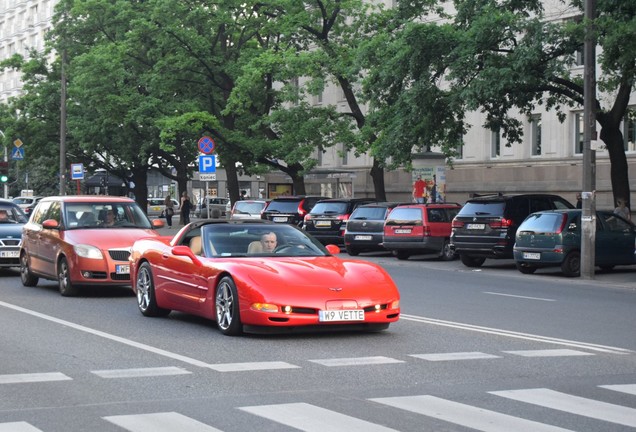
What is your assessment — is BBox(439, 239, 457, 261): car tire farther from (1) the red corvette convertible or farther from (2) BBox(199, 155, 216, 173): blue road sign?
(1) the red corvette convertible

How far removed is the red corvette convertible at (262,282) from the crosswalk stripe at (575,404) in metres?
3.39

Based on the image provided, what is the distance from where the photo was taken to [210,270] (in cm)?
1266

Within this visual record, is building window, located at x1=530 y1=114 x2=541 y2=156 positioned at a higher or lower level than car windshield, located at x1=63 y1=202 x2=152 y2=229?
higher

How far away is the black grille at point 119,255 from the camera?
57.3 ft

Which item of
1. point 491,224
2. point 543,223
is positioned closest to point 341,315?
point 543,223

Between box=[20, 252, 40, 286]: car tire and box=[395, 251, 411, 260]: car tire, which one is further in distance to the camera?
box=[395, 251, 411, 260]: car tire

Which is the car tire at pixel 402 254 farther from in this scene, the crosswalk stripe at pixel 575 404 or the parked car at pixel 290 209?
the crosswalk stripe at pixel 575 404

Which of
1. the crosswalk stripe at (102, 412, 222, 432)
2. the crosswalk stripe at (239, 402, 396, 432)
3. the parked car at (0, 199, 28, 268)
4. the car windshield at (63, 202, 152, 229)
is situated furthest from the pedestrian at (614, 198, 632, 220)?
the crosswalk stripe at (102, 412, 222, 432)

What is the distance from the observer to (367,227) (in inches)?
1296

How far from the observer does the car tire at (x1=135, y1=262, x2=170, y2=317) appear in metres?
14.3

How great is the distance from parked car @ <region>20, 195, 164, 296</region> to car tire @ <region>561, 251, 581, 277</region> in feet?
31.6

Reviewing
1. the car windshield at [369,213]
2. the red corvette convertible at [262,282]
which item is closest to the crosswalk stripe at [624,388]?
the red corvette convertible at [262,282]

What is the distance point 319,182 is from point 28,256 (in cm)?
4509

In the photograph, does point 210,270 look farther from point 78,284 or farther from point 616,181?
point 616,181
